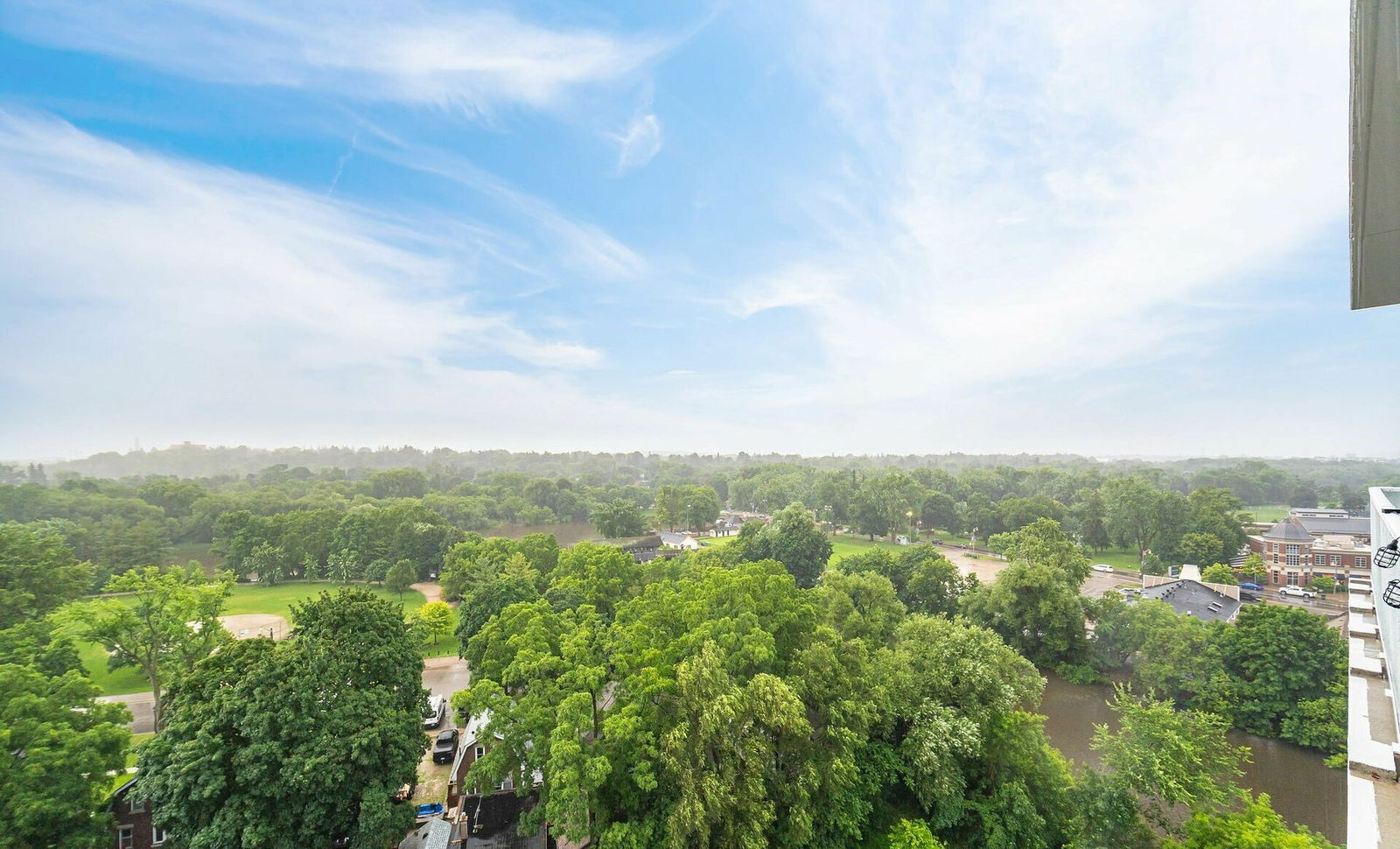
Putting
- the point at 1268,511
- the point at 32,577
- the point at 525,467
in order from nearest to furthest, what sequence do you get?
the point at 32,577, the point at 1268,511, the point at 525,467

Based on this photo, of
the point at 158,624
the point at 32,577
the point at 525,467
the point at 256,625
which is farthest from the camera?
the point at 525,467

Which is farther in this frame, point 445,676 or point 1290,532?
point 1290,532

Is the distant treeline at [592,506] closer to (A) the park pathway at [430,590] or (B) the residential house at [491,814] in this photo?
(A) the park pathway at [430,590]

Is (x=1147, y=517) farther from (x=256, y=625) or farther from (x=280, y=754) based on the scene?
(x=256, y=625)

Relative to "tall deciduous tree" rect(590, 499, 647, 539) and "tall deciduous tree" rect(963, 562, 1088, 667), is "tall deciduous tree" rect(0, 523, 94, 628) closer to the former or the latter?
"tall deciduous tree" rect(590, 499, 647, 539)

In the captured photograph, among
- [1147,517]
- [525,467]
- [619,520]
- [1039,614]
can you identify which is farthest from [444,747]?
[525,467]

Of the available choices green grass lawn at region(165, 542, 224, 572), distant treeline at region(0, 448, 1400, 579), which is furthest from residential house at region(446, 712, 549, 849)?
green grass lawn at region(165, 542, 224, 572)
